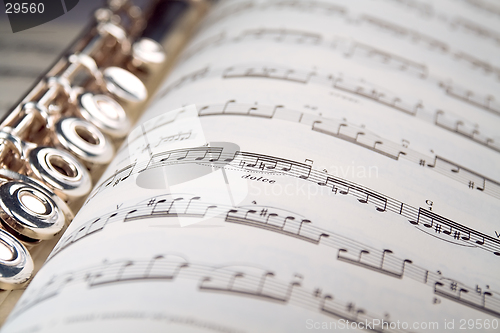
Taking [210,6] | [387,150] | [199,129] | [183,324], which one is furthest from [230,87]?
[210,6]

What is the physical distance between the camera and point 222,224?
15.2 inches

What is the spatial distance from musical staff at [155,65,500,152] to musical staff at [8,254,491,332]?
31 cm

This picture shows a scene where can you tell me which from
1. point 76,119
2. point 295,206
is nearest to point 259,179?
point 295,206

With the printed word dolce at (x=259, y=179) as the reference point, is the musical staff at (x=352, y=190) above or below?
above

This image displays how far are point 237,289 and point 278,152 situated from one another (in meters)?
0.17

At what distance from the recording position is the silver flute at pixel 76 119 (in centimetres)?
43

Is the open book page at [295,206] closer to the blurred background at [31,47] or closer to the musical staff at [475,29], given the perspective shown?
the musical staff at [475,29]

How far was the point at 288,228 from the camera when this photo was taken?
1.26 feet

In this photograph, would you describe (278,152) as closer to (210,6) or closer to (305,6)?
(305,6)

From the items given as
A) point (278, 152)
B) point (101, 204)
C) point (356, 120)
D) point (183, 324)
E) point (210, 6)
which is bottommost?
point (183, 324)

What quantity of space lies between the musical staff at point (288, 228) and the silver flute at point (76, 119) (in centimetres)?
6

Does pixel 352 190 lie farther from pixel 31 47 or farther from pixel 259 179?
pixel 31 47

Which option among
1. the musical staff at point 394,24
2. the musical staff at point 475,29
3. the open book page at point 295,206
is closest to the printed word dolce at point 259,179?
the open book page at point 295,206

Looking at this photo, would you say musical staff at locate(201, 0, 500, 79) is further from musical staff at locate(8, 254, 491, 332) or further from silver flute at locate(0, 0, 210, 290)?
musical staff at locate(8, 254, 491, 332)
